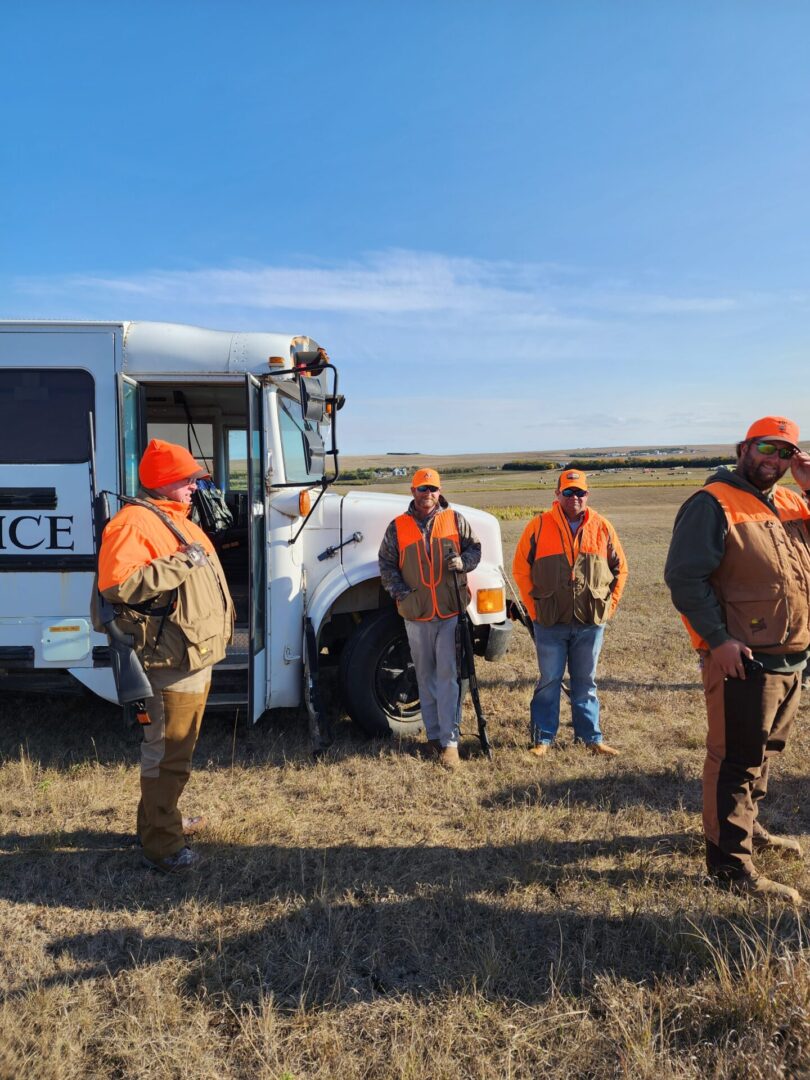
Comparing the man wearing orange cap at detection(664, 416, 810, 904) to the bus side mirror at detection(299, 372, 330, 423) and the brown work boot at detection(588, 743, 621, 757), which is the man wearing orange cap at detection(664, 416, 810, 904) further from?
the bus side mirror at detection(299, 372, 330, 423)

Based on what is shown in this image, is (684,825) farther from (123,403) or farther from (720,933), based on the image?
(123,403)

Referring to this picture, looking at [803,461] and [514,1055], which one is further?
[803,461]

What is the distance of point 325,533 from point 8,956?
2.97 m

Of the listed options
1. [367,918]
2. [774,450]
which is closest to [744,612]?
[774,450]

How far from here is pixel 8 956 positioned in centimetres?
272

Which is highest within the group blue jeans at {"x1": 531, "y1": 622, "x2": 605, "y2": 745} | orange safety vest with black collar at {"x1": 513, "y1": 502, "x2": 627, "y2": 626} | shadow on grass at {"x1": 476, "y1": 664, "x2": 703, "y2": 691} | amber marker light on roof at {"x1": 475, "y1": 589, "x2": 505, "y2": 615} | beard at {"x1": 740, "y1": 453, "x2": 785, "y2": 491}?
beard at {"x1": 740, "y1": 453, "x2": 785, "y2": 491}

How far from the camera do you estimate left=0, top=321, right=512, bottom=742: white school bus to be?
4.23 metres

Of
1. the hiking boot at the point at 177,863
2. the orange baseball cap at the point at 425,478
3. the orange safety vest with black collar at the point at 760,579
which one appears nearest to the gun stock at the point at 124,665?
the hiking boot at the point at 177,863

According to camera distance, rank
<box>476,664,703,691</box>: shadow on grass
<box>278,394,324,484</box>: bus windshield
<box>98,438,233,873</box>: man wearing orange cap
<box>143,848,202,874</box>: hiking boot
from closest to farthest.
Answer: <box>98,438,233,873</box>: man wearing orange cap → <box>143,848,202,874</box>: hiking boot → <box>278,394,324,484</box>: bus windshield → <box>476,664,703,691</box>: shadow on grass

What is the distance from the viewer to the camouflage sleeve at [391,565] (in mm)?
4434

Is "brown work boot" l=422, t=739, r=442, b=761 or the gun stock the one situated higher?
the gun stock

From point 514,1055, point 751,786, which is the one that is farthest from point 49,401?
point 751,786

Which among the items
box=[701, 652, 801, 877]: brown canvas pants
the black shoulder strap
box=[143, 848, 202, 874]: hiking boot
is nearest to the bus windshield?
the black shoulder strap

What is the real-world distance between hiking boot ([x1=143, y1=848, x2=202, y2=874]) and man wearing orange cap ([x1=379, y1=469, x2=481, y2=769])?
175 cm
